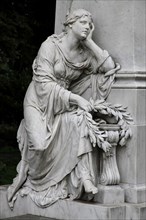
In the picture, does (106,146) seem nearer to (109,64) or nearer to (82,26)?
(109,64)

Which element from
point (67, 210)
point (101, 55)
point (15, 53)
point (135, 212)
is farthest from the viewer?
point (15, 53)

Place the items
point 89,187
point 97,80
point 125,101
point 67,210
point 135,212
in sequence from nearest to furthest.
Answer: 1. point 89,187
2. point 135,212
3. point 67,210
4. point 125,101
5. point 97,80

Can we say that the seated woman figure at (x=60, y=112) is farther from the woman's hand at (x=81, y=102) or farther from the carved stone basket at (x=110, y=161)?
the carved stone basket at (x=110, y=161)

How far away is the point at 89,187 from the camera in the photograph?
29.1ft

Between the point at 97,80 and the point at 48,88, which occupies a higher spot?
the point at 97,80

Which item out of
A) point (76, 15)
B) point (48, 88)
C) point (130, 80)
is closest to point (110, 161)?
point (130, 80)

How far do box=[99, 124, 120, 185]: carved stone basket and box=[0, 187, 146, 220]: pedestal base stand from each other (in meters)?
0.29

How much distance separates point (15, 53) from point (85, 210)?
6.12 metres

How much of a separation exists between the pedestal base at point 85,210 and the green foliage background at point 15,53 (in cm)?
424

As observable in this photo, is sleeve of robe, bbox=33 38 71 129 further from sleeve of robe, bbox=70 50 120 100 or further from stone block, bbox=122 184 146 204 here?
stone block, bbox=122 184 146 204

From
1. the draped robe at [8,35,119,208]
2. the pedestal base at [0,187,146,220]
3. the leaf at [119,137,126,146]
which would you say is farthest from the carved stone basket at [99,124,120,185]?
the pedestal base at [0,187,146,220]

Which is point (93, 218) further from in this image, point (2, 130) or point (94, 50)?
point (2, 130)

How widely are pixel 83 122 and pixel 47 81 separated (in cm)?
68

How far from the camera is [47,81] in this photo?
936 centimetres
